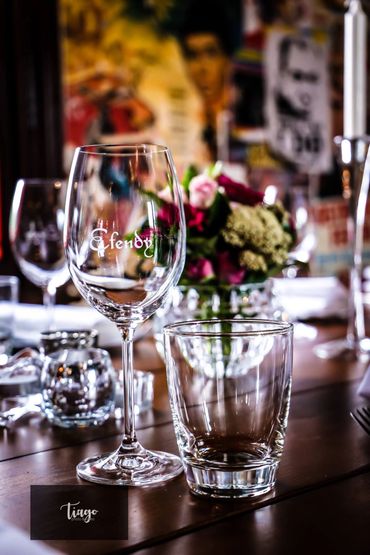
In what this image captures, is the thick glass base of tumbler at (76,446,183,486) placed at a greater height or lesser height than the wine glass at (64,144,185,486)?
lesser

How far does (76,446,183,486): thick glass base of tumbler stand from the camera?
59 cm

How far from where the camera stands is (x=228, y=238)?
99 cm

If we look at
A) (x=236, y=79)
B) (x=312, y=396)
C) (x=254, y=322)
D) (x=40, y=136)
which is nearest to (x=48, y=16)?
(x=40, y=136)

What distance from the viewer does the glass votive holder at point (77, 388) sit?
762mm

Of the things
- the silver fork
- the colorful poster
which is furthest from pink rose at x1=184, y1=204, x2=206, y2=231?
the colorful poster

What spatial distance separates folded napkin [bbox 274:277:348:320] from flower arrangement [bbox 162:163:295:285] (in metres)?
0.40

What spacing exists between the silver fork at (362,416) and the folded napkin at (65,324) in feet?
1.40

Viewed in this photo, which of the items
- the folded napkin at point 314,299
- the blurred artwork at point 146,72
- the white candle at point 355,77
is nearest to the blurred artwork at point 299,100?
the blurred artwork at point 146,72

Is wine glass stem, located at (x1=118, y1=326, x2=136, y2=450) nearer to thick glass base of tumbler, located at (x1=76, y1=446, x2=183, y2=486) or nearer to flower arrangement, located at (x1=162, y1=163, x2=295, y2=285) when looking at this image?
thick glass base of tumbler, located at (x1=76, y1=446, x2=183, y2=486)

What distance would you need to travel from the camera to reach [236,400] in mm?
536

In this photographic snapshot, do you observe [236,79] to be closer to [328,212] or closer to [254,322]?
[328,212]

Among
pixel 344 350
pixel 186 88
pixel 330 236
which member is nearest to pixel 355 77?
pixel 344 350
